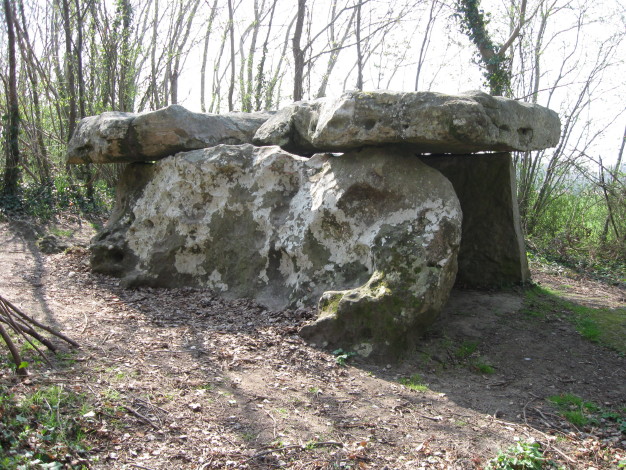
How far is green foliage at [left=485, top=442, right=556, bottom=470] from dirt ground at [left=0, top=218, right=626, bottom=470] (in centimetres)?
10

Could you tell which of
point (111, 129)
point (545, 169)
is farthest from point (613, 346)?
point (545, 169)

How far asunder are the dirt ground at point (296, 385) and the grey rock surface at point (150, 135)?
178cm

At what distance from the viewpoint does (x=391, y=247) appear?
17.0ft

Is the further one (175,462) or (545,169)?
(545,169)

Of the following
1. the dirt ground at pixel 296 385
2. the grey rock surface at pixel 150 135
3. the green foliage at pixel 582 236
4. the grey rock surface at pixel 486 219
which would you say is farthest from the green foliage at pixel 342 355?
the green foliage at pixel 582 236

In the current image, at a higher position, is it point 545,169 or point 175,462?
point 545,169

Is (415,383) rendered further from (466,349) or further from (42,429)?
(42,429)

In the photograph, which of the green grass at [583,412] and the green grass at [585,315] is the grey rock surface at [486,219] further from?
the green grass at [583,412]

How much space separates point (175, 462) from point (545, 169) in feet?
34.5

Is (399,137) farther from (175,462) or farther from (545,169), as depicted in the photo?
(545,169)

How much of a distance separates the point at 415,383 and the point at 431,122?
2333 millimetres

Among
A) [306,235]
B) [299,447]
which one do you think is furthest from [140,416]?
[306,235]

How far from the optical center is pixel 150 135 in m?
6.84

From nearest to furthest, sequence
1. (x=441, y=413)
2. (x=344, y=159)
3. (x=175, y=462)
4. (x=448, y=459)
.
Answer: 1. (x=175, y=462)
2. (x=448, y=459)
3. (x=441, y=413)
4. (x=344, y=159)
